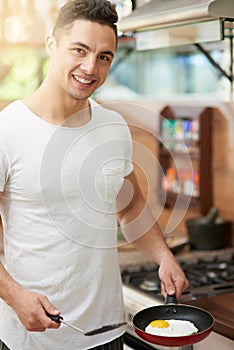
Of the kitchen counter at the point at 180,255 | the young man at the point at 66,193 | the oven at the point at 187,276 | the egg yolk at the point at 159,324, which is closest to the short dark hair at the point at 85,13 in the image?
the young man at the point at 66,193

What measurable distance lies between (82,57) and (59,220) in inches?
15.4

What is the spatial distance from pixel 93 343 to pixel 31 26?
1.43 meters

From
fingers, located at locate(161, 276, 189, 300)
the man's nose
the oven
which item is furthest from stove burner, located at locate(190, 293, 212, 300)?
the man's nose

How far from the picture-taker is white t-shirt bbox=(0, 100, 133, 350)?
1557 millimetres

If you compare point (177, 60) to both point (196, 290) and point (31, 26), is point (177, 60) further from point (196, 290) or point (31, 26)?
point (196, 290)

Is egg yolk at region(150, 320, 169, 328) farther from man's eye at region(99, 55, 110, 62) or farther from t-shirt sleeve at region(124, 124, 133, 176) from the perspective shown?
man's eye at region(99, 55, 110, 62)

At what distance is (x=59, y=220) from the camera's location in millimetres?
1578

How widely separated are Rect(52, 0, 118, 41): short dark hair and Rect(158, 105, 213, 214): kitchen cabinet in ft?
4.57

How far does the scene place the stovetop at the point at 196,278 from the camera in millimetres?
2188

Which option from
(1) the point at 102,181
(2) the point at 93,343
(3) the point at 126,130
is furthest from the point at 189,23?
(2) the point at 93,343

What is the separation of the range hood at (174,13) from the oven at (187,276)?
854 mm

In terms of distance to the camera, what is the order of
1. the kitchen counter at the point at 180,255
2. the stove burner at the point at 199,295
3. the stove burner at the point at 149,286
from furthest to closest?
the kitchen counter at the point at 180,255 < the stove burner at the point at 149,286 < the stove burner at the point at 199,295

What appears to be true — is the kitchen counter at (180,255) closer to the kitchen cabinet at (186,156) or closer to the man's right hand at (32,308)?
the kitchen cabinet at (186,156)

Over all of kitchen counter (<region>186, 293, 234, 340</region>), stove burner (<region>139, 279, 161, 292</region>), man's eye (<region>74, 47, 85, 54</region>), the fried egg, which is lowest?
stove burner (<region>139, 279, 161, 292</region>)
